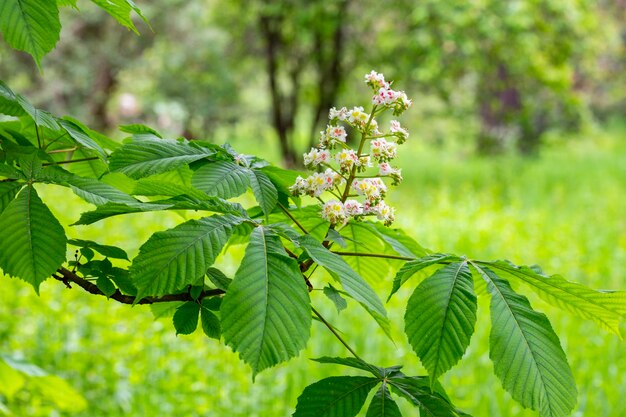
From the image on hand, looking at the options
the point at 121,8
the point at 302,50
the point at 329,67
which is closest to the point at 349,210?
the point at 121,8

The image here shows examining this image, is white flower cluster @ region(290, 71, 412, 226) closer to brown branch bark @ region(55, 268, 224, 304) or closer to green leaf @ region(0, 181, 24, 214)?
brown branch bark @ region(55, 268, 224, 304)

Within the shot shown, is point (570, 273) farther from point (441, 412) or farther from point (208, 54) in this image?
point (208, 54)

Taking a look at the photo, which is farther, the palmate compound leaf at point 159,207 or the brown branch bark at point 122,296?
the brown branch bark at point 122,296

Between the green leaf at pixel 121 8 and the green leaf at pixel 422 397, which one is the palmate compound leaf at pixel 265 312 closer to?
the green leaf at pixel 422 397

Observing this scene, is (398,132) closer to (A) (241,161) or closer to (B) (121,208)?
(A) (241,161)

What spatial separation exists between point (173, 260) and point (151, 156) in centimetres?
23

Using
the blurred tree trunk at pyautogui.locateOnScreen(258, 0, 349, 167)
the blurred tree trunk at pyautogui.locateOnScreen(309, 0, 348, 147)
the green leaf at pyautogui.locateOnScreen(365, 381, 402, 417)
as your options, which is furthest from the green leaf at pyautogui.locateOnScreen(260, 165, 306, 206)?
the blurred tree trunk at pyautogui.locateOnScreen(309, 0, 348, 147)

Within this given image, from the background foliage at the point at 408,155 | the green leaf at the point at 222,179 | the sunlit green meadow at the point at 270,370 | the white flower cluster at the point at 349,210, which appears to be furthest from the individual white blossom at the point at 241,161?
the background foliage at the point at 408,155

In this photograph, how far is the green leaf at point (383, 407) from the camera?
0.88 metres

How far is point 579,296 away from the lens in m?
0.91

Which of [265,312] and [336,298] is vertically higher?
[336,298]

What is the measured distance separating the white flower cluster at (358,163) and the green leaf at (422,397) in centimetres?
24

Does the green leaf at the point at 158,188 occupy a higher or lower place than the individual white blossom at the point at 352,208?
lower

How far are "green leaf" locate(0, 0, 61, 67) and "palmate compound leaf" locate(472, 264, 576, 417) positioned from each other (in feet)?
2.17
